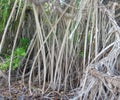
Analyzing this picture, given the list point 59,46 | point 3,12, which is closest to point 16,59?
point 59,46

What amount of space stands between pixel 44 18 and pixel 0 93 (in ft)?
2.34

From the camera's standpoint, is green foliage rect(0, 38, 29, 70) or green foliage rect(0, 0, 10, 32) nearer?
green foliage rect(0, 38, 29, 70)

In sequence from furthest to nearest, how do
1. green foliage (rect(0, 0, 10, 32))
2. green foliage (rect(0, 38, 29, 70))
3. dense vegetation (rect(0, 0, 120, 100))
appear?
green foliage (rect(0, 0, 10, 32)) → green foliage (rect(0, 38, 29, 70)) → dense vegetation (rect(0, 0, 120, 100))

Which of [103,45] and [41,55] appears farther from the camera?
[41,55]

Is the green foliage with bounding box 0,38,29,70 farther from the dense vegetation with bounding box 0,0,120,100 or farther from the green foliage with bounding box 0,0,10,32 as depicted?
the green foliage with bounding box 0,0,10,32

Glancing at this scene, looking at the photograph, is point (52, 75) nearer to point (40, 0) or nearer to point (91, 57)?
point (91, 57)

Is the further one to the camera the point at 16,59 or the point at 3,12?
the point at 3,12

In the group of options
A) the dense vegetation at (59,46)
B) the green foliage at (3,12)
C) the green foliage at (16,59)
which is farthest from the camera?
the green foliage at (3,12)

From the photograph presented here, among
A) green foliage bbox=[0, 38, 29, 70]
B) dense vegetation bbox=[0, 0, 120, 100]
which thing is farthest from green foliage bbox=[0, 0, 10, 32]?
green foliage bbox=[0, 38, 29, 70]

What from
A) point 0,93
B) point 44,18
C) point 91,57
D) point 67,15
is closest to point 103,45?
point 91,57

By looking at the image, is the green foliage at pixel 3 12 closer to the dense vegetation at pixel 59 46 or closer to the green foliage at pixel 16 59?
the dense vegetation at pixel 59 46

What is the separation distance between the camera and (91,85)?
81.1 inches

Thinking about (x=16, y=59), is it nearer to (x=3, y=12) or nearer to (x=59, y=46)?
(x=59, y=46)

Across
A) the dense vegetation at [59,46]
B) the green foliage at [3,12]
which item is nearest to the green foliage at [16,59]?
the dense vegetation at [59,46]
